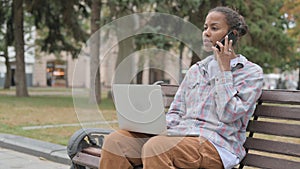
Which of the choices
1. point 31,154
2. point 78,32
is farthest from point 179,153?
point 78,32

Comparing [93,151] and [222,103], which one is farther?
[93,151]

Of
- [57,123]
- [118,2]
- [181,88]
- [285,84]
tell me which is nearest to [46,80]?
[285,84]

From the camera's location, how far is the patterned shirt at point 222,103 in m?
2.80

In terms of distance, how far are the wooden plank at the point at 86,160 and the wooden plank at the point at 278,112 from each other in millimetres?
1161

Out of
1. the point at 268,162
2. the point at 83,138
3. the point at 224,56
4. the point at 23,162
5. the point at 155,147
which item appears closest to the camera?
the point at 155,147

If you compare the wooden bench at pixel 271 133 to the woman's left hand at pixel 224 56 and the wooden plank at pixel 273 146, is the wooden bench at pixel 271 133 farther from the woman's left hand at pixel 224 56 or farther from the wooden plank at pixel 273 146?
the woman's left hand at pixel 224 56

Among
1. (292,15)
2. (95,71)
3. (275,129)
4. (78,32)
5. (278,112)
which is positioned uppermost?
(292,15)

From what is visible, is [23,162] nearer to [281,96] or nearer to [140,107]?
[140,107]

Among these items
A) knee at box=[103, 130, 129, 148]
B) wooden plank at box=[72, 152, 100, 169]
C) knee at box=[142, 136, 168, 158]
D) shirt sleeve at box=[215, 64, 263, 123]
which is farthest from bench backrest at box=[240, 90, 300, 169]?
wooden plank at box=[72, 152, 100, 169]

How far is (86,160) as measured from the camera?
11.2 ft

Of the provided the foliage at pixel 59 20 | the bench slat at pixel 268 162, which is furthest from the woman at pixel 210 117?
the foliage at pixel 59 20

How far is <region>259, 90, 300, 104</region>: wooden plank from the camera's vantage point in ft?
9.84

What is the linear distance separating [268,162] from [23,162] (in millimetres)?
3438

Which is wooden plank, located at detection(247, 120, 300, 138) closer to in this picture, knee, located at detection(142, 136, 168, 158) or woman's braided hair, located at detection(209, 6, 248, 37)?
Answer: woman's braided hair, located at detection(209, 6, 248, 37)
